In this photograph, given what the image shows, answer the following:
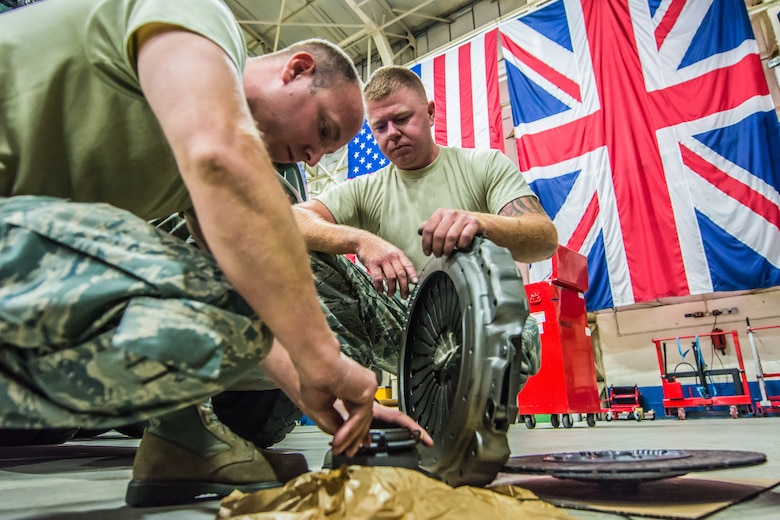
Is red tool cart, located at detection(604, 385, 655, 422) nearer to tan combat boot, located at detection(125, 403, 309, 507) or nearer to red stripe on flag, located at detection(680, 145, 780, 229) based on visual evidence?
red stripe on flag, located at detection(680, 145, 780, 229)

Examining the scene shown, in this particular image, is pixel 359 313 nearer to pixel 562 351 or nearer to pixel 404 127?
pixel 404 127

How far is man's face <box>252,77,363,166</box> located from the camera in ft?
3.26

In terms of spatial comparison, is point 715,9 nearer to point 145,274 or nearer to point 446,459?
point 446,459

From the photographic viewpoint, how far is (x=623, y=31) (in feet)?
15.4

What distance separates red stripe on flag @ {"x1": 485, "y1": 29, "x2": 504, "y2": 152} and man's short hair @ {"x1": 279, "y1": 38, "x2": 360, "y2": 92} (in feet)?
13.5

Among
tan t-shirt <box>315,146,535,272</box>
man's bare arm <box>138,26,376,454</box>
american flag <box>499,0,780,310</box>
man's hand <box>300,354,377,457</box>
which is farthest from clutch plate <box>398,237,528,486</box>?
american flag <box>499,0,780,310</box>

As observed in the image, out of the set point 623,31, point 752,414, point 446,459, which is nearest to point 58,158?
point 446,459

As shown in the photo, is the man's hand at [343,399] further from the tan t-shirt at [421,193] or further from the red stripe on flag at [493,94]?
the red stripe on flag at [493,94]

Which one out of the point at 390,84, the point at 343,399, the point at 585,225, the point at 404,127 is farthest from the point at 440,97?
the point at 343,399

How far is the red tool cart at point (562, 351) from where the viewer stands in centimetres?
375

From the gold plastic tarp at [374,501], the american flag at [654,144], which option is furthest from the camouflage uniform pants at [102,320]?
the american flag at [654,144]

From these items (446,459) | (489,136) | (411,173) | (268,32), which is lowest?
(446,459)

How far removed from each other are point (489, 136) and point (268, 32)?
4.27 m

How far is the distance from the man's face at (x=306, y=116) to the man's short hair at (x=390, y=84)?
87cm
